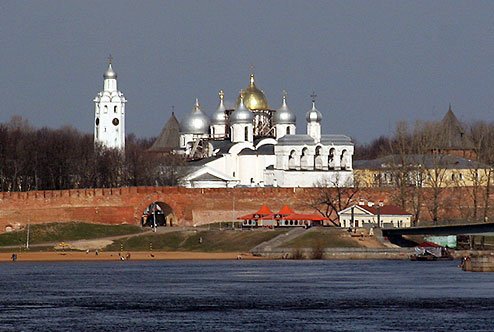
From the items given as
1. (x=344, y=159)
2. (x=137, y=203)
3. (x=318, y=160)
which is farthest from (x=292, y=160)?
(x=137, y=203)

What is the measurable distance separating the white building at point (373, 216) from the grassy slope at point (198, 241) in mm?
6040

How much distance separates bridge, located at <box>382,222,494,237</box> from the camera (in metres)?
71.3

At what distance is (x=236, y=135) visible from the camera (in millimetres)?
108750

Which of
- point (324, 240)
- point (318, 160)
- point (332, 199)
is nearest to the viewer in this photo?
point (324, 240)

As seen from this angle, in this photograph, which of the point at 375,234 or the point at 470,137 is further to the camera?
the point at 470,137

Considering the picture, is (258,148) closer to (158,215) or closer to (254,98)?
(254,98)

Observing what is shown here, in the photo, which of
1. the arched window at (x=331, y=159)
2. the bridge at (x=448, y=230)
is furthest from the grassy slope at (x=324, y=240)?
the arched window at (x=331, y=159)

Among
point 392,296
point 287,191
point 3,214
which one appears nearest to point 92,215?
point 3,214

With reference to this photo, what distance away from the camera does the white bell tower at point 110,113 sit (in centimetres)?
10812

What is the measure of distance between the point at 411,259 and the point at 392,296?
24544 millimetres

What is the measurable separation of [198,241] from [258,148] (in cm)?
Answer: 2279

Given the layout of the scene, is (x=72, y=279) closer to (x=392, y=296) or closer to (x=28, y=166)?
(x=392, y=296)

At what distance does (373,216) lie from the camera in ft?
293

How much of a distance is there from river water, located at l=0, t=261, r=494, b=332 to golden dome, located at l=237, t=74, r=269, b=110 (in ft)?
132
